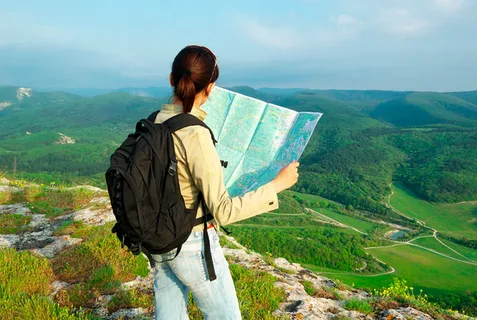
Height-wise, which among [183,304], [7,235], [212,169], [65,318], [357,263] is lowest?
[357,263]

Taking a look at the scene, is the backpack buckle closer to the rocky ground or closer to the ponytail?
the ponytail

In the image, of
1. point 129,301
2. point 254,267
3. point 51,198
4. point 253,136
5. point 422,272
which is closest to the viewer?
point 253,136

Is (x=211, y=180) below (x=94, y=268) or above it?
above

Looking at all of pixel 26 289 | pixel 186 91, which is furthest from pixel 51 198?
pixel 186 91

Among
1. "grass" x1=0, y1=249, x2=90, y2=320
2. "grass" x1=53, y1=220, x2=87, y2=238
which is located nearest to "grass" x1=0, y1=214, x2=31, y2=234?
"grass" x1=53, y1=220, x2=87, y2=238

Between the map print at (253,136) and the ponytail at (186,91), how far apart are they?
75cm

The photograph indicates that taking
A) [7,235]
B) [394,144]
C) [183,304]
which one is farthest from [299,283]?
[394,144]

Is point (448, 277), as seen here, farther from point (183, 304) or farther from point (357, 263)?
point (183, 304)

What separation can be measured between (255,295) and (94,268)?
8.75ft

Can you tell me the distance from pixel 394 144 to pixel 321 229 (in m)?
102

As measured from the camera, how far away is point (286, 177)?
236 cm

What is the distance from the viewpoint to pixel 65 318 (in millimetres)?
3637

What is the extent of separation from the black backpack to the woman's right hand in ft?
2.12

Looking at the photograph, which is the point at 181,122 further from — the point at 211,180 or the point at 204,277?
the point at 204,277
